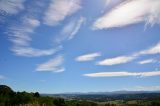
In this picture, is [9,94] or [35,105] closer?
[35,105]

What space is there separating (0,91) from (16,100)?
102 feet

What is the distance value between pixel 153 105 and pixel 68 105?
5238cm

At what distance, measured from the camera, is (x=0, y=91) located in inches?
5256

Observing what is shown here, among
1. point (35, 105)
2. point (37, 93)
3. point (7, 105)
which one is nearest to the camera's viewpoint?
point (35, 105)

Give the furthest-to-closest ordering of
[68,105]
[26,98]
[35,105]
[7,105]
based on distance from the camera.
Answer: [68,105], [26,98], [7,105], [35,105]

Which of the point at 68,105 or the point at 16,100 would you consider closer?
the point at 16,100

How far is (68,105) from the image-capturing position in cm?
12200

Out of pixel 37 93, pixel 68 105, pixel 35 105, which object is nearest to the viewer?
pixel 35 105

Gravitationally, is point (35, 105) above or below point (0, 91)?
below

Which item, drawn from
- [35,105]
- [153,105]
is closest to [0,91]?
[153,105]

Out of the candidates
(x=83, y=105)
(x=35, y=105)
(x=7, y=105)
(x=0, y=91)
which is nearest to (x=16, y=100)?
(x=7, y=105)

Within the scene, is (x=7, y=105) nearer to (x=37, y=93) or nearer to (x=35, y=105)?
(x=37, y=93)

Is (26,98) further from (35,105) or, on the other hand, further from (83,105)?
(35,105)

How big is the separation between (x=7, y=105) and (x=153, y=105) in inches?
3333
